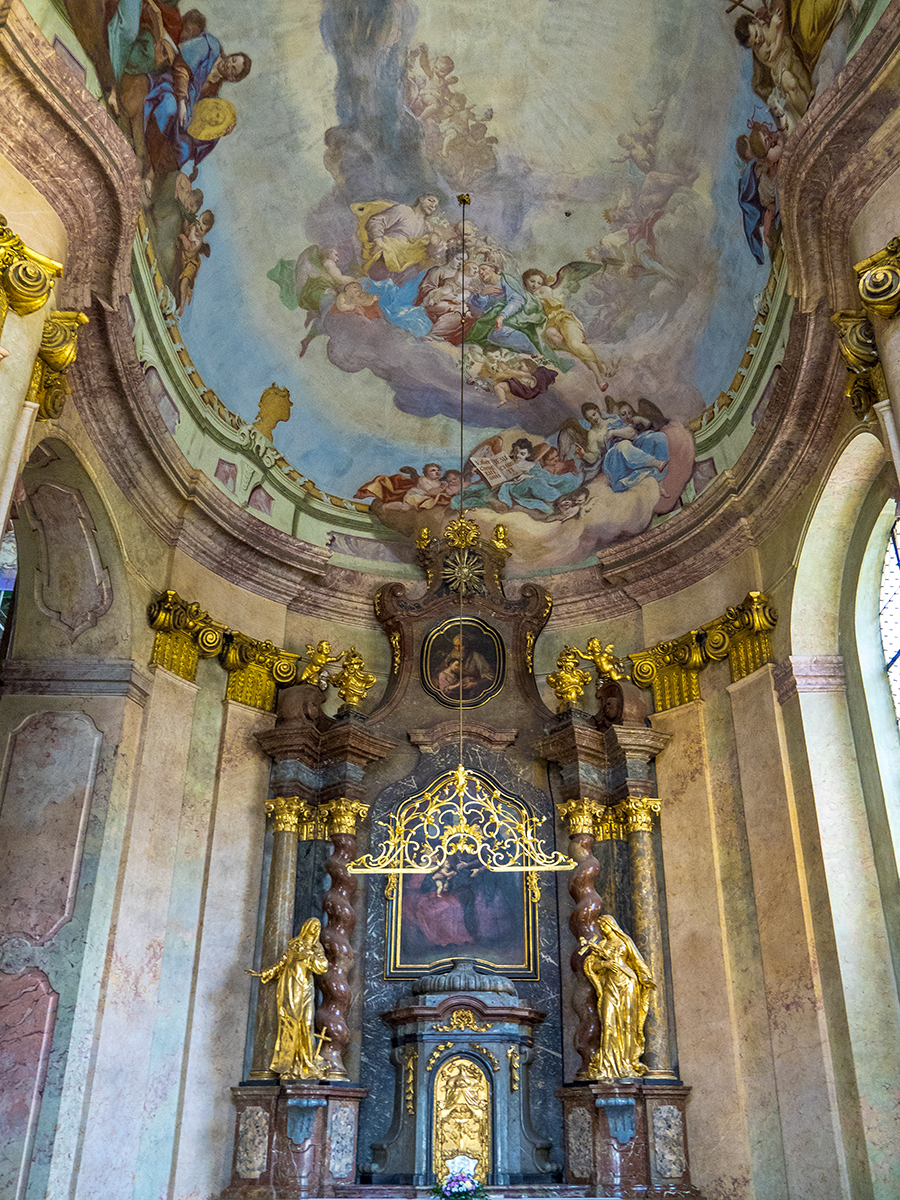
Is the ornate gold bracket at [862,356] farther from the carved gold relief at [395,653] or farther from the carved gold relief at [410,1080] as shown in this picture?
the carved gold relief at [410,1080]

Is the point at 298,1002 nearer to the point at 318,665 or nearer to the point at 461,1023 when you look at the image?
the point at 461,1023

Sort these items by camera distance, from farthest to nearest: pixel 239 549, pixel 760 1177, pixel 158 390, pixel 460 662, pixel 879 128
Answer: pixel 460 662, pixel 239 549, pixel 158 390, pixel 760 1177, pixel 879 128

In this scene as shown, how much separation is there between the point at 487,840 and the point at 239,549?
498 centimetres

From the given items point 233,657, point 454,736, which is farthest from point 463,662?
point 233,657

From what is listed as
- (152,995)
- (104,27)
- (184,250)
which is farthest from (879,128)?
(152,995)

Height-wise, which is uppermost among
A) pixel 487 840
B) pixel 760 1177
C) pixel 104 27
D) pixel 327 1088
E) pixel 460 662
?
pixel 104 27

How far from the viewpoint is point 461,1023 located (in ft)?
37.3

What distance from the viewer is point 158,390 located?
12.3 meters

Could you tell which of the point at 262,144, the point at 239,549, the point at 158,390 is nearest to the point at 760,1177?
the point at 239,549

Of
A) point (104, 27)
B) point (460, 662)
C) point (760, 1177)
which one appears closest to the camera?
point (104, 27)

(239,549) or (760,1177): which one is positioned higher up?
(239,549)

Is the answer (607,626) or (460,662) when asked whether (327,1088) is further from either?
(607,626)

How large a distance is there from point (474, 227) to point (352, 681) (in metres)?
6.78

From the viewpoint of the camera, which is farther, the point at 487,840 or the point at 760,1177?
the point at 487,840
